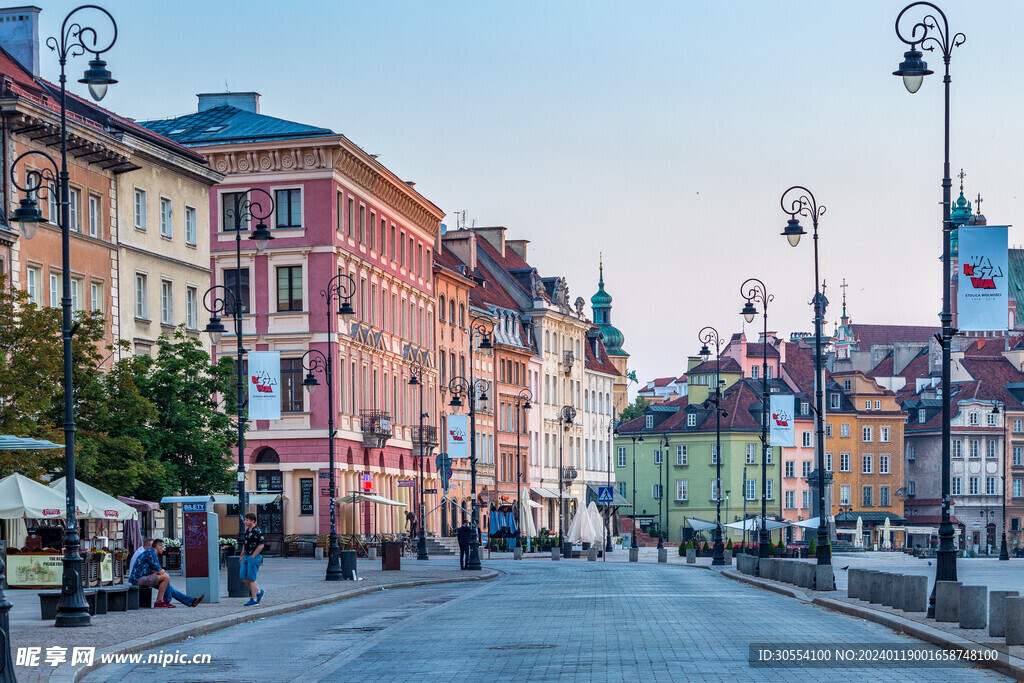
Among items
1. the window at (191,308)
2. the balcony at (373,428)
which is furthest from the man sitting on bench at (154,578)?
the balcony at (373,428)

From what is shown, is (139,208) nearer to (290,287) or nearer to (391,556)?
(391,556)

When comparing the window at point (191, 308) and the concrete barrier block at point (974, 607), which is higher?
the window at point (191, 308)

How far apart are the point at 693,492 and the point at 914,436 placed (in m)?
A: 22.2

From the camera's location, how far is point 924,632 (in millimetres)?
21531

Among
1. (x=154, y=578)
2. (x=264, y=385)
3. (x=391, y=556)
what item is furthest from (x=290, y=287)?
(x=154, y=578)

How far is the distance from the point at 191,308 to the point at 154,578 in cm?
3021

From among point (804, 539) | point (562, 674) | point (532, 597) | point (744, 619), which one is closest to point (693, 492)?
point (804, 539)

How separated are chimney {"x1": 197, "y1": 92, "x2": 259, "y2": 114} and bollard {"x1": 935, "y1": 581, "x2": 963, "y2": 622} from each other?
5977cm

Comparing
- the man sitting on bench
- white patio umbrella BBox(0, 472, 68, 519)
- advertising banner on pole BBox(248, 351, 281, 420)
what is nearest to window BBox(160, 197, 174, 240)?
advertising banner on pole BBox(248, 351, 281, 420)

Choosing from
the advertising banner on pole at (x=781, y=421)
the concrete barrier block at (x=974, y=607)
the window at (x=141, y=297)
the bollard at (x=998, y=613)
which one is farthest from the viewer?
the window at (x=141, y=297)

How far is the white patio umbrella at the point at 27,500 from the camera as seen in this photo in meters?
34.1

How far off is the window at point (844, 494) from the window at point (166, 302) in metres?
93.0

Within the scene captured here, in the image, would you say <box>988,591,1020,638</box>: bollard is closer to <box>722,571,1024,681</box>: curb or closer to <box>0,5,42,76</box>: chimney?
<box>722,571,1024,681</box>: curb

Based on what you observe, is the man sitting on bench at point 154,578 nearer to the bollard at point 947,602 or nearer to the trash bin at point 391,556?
the bollard at point 947,602
